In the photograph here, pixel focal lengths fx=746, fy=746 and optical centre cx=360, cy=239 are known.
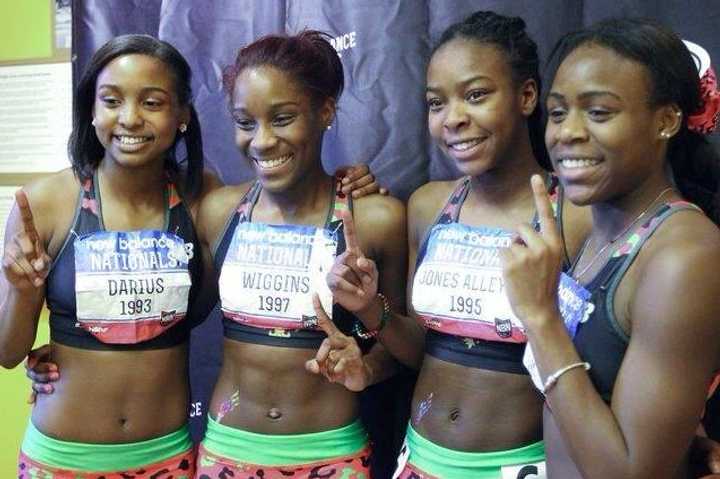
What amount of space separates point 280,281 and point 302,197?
222 mm

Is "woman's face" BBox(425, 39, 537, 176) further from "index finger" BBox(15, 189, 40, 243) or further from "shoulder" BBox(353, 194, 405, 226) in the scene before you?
"index finger" BBox(15, 189, 40, 243)

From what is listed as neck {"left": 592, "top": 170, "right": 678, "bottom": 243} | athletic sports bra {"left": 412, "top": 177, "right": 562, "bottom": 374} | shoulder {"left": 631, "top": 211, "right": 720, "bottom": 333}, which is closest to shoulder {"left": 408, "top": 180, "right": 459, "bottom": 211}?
athletic sports bra {"left": 412, "top": 177, "right": 562, "bottom": 374}

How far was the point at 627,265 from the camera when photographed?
3.71 ft

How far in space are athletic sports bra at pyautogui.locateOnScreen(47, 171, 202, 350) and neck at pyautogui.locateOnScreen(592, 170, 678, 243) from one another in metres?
1.01

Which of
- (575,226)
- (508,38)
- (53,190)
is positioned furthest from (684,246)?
(53,190)

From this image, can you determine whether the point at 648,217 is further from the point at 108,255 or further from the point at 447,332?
the point at 108,255

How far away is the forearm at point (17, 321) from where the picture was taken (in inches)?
65.4

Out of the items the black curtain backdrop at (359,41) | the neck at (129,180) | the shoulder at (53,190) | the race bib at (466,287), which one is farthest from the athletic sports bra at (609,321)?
the shoulder at (53,190)

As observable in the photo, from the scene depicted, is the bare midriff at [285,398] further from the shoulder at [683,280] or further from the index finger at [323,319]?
the shoulder at [683,280]

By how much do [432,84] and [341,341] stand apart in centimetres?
59

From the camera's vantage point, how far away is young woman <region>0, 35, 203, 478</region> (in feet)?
5.75

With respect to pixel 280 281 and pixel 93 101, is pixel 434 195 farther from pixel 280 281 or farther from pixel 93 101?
pixel 93 101

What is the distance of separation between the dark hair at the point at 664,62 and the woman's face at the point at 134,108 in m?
0.97

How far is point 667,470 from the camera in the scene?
1.02m
